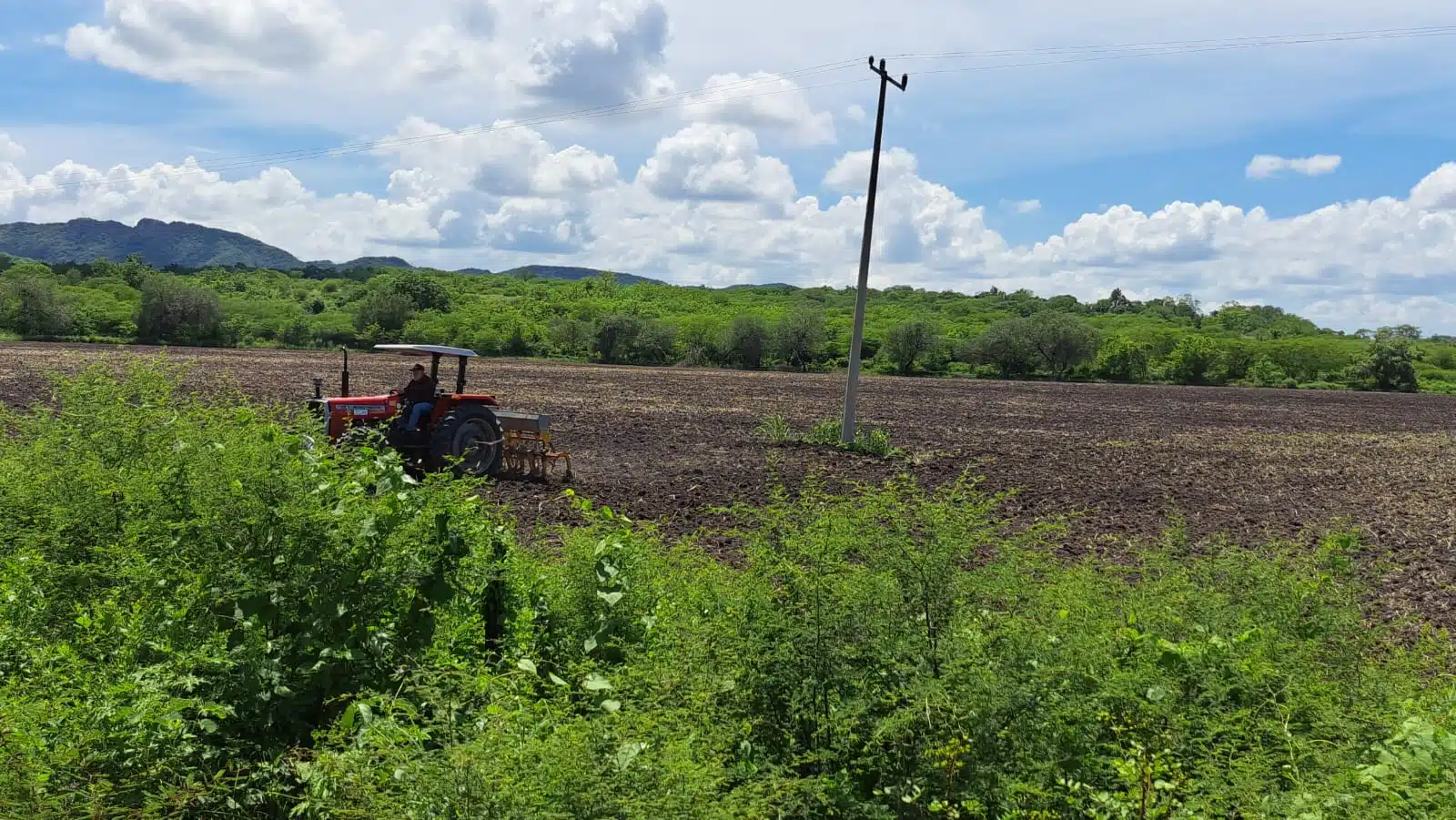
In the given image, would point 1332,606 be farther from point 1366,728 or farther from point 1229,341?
point 1229,341

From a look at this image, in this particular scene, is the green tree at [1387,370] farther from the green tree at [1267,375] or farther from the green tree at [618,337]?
the green tree at [618,337]

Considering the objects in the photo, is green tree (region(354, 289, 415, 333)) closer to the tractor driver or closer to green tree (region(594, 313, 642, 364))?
green tree (region(594, 313, 642, 364))

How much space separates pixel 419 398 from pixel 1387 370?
93.4 metres

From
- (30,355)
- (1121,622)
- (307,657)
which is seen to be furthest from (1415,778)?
(30,355)

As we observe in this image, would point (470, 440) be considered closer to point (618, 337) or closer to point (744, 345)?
point (618, 337)

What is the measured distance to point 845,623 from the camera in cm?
477

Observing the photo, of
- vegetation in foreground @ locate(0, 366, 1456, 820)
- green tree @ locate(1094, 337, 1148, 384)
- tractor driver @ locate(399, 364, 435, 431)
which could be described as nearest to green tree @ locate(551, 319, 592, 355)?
green tree @ locate(1094, 337, 1148, 384)

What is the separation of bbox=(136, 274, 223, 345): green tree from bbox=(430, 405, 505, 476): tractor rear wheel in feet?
231

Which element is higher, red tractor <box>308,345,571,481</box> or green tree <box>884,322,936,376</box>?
green tree <box>884,322,936,376</box>

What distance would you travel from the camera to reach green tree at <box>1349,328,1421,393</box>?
83375mm

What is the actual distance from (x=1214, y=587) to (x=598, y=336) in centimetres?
7793

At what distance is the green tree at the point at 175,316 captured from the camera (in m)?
75.2

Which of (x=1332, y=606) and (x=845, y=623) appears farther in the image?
(x=1332, y=606)

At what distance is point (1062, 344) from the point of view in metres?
85.7
